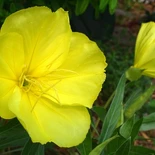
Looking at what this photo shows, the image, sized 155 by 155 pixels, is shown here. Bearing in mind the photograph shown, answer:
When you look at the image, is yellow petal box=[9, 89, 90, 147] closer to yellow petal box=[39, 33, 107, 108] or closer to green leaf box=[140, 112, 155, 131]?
yellow petal box=[39, 33, 107, 108]

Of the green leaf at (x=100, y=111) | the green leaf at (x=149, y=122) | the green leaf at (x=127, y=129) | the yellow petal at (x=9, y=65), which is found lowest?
the green leaf at (x=149, y=122)

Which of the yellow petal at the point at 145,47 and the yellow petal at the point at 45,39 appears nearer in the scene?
the yellow petal at the point at 45,39

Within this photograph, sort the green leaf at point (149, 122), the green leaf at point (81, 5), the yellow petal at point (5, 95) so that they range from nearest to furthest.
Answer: the yellow petal at point (5, 95) → the green leaf at point (149, 122) → the green leaf at point (81, 5)

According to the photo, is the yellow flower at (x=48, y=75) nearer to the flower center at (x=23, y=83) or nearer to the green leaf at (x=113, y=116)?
the flower center at (x=23, y=83)

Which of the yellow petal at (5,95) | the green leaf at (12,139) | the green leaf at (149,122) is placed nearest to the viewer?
the yellow petal at (5,95)

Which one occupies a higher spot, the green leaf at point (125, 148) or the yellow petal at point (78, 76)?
the yellow petal at point (78, 76)

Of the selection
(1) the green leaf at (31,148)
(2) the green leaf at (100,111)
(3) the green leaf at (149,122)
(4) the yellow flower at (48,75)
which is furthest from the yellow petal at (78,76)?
(3) the green leaf at (149,122)

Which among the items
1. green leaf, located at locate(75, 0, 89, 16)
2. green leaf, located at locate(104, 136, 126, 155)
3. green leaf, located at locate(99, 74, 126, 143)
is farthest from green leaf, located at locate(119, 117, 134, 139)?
green leaf, located at locate(75, 0, 89, 16)

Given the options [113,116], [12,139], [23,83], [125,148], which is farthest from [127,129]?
[12,139]
